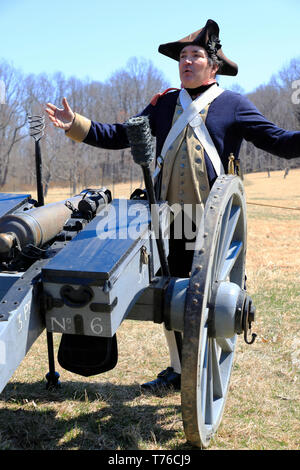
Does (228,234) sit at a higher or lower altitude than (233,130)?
lower

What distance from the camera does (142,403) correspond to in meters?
3.16

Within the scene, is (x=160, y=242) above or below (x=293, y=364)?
above

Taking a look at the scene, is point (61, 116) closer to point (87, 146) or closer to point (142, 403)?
point (142, 403)

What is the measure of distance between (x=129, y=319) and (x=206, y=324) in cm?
46

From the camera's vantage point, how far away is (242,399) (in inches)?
126

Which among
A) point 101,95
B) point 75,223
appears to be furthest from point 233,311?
point 101,95

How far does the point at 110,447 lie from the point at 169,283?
1011 millimetres

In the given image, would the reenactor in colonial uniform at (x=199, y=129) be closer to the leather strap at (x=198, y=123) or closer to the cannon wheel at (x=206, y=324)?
the leather strap at (x=198, y=123)

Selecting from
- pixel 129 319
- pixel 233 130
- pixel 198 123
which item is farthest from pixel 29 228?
pixel 233 130

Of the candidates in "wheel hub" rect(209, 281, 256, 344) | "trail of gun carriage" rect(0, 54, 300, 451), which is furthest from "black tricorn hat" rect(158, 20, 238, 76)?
"wheel hub" rect(209, 281, 256, 344)

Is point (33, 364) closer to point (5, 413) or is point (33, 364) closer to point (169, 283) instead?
point (5, 413)

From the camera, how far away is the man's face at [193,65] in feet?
9.30

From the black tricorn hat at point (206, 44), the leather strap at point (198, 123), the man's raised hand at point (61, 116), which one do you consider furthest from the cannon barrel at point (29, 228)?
the black tricorn hat at point (206, 44)

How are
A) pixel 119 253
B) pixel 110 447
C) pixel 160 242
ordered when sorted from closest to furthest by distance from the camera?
pixel 119 253
pixel 160 242
pixel 110 447
